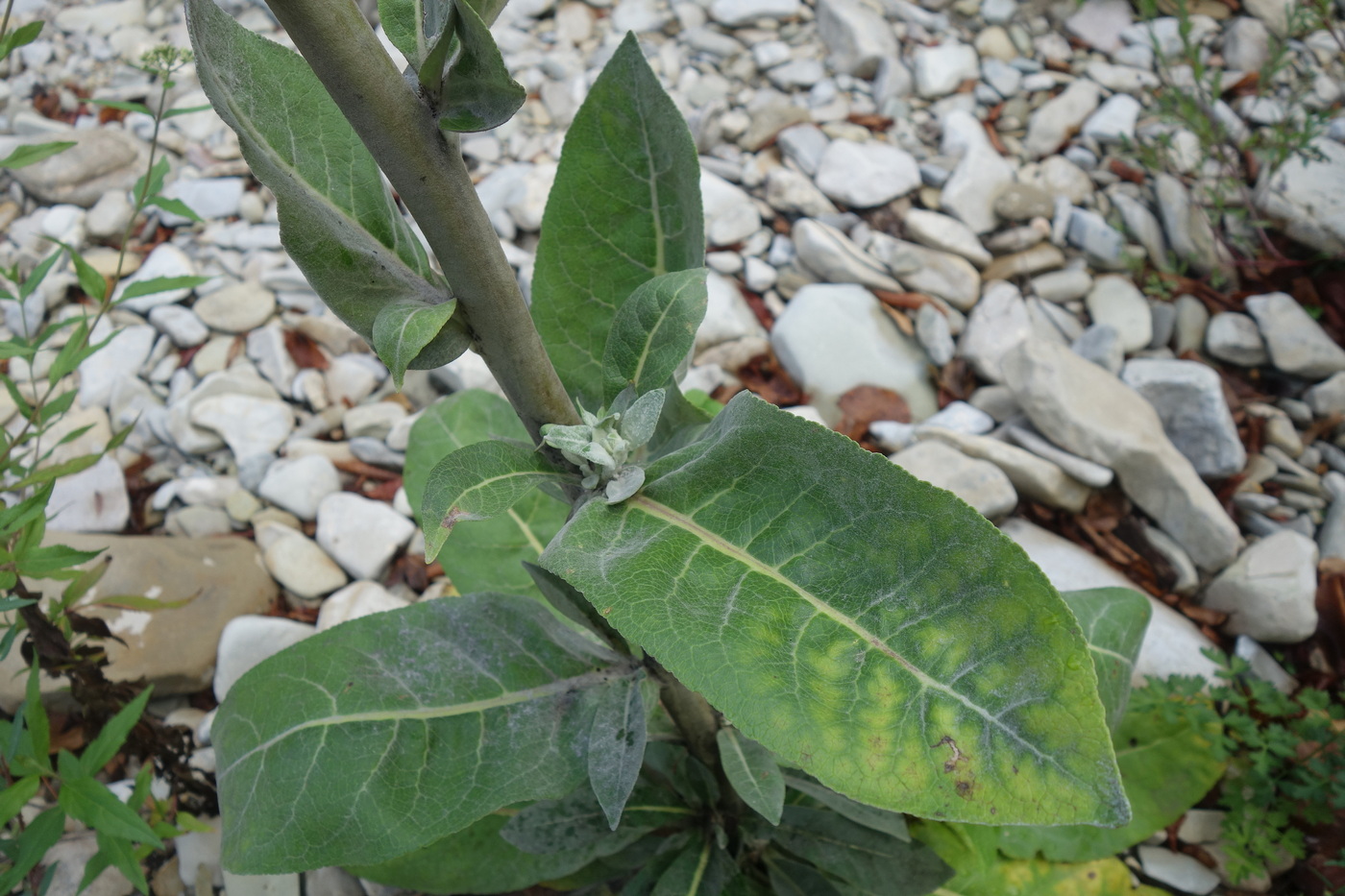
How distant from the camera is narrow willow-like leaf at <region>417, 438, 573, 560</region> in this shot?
101 cm

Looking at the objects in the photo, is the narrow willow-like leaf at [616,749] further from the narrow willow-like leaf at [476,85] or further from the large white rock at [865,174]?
the large white rock at [865,174]

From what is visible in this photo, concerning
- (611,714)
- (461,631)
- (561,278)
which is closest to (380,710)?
(461,631)

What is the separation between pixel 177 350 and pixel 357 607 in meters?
1.35

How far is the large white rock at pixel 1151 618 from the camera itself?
2.34m

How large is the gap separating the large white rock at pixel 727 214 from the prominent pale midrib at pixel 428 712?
86.5 inches

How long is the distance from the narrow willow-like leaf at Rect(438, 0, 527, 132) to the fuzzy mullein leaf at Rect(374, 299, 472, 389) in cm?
19

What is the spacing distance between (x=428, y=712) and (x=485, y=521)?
2.13 ft

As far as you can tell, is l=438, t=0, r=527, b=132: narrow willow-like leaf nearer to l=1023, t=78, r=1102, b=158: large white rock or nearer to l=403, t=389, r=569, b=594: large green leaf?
l=403, t=389, r=569, b=594: large green leaf

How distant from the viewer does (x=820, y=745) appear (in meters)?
0.90

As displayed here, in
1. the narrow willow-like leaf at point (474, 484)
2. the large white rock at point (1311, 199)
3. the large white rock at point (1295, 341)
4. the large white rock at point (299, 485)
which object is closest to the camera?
the narrow willow-like leaf at point (474, 484)

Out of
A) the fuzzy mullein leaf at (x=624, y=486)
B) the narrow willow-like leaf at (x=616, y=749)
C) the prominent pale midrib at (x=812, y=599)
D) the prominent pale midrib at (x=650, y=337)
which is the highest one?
the prominent pale midrib at (x=650, y=337)

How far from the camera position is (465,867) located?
6.08 ft

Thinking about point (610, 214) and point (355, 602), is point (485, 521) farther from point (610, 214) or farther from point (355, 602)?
point (610, 214)

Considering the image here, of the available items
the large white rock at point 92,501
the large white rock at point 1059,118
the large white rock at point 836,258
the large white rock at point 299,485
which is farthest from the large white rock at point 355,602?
the large white rock at point 1059,118
